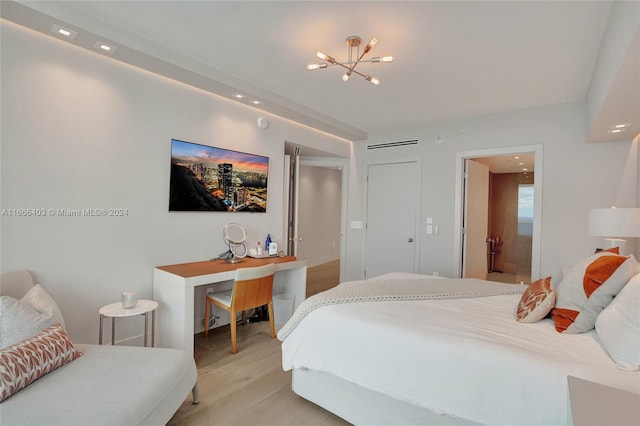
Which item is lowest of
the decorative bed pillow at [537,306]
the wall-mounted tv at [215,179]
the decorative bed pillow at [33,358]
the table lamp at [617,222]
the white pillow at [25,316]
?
the decorative bed pillow at [33,358]

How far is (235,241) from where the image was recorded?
11.6ft

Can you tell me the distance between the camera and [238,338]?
3.31 m

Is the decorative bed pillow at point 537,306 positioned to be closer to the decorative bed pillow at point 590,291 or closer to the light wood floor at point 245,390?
the decorative bed pillow at point 590,291

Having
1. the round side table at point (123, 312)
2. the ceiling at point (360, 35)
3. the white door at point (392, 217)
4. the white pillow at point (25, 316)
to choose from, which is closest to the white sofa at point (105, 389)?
the white pillow at point (25, 316)

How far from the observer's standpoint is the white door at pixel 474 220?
4.38m

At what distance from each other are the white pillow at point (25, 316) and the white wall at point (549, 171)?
4.17m

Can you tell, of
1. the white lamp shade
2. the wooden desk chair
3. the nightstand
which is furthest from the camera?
the wooden desk chair

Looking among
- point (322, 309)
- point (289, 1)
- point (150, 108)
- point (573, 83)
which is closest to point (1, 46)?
point (150, 108)

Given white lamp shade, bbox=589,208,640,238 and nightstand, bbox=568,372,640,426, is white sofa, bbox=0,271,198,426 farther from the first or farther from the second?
white lamp shade, bbox=589,208,640,238

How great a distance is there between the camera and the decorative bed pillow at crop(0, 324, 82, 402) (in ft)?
4.72

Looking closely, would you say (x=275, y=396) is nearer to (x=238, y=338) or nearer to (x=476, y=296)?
(x=238, y=338)

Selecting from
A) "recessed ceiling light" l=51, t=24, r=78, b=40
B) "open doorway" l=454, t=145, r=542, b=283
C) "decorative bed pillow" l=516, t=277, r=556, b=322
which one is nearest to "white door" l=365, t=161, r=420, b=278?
"open doorway" l=454, t=145, r=542, b=283

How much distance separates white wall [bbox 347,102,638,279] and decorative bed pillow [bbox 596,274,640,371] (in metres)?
2.50

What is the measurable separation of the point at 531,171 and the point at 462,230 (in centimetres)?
366
